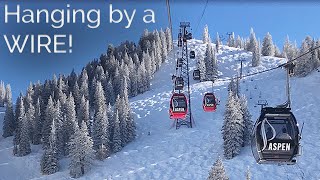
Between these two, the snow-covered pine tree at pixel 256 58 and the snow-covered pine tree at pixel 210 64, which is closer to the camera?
the snow-covered pine tree at pixel 210 64

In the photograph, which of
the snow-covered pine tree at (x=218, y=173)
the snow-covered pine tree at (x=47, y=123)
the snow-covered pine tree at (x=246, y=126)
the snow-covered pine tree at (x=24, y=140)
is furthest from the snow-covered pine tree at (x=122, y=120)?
the snow-covered pine tree at (x=218, y=173)

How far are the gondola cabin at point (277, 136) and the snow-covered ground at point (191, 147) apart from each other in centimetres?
3820

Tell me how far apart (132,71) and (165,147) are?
45.9 metres

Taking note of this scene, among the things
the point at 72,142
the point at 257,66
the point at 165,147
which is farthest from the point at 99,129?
the point at 257,66

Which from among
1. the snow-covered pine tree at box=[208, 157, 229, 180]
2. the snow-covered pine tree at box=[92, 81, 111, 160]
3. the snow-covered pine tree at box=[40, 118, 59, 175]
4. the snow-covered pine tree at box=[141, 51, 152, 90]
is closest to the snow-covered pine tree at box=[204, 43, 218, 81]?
the snow-covered pine tree at box=[141, 51, 152, 90]

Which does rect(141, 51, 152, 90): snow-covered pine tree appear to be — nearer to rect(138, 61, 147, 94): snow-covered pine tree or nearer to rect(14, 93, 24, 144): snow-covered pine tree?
rect(138, 61, 147, 94): snow-covered pine tree

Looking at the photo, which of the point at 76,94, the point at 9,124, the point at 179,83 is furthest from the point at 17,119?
the point at 179,83

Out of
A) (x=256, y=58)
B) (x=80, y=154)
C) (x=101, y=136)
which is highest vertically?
(x=256, y=58)

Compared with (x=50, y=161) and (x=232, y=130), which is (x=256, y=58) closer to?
(x=232, y=130)

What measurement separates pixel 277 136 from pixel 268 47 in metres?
133

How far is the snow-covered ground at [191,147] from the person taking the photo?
5438 centimetres

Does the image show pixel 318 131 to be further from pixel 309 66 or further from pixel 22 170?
pixel 22 170

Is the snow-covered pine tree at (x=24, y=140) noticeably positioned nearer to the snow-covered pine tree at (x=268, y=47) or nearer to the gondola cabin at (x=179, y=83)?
the gondola cabin at (x=179, y=83)

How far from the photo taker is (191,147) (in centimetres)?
6238
